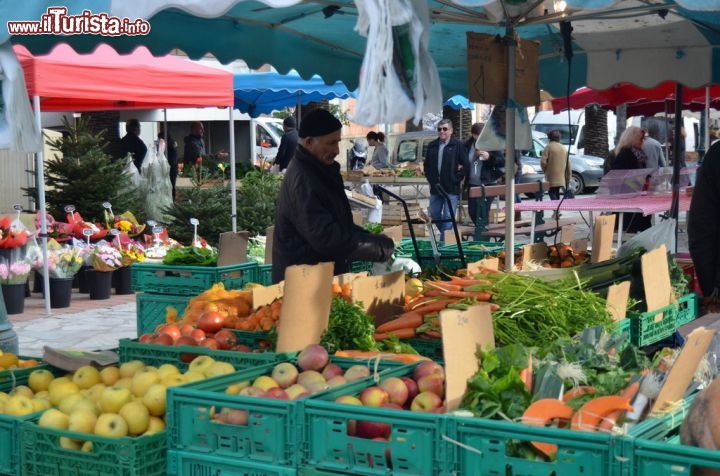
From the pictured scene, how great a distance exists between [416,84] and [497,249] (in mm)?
4253

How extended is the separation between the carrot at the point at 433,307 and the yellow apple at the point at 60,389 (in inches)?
65.1

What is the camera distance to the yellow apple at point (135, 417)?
143 inches

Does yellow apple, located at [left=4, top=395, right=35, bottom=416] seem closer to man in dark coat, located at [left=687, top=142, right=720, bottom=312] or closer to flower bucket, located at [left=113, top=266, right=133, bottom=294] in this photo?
man in dark coat, located at [left=687, top=142, right=720, bottom=312]

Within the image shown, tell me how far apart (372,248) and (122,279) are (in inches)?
263

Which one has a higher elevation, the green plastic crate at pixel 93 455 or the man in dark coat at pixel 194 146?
the man in dark coat at pixel 194 146

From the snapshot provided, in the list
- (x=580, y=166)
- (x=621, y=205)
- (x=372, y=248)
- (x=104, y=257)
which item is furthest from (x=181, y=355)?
(x=580, y=166)

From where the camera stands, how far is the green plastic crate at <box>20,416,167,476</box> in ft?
11.4

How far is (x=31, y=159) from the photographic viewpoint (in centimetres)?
1619

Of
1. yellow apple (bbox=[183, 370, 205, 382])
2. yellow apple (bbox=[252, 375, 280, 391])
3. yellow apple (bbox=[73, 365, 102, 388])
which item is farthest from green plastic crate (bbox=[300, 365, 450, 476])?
yellow apple (bbox=[73, 365, 102, 388])

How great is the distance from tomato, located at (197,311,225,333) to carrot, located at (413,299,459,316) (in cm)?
95

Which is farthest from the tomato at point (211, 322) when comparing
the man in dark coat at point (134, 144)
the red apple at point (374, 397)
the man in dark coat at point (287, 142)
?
the man in dark coat at point (134, 144)

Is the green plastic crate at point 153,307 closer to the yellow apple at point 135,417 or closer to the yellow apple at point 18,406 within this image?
the yellow apple at point 18,406

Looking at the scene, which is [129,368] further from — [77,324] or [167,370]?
[77,324]

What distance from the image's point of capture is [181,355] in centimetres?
449
